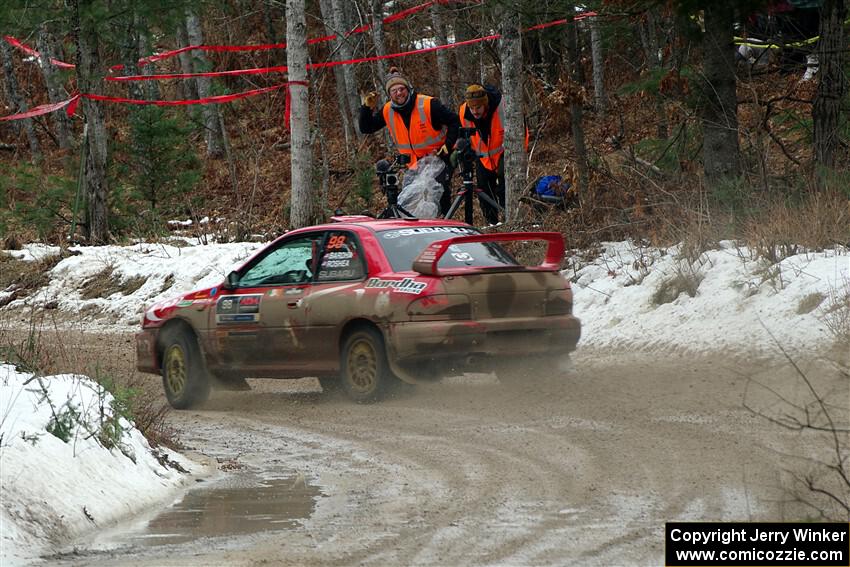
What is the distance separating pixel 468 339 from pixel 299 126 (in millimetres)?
9689

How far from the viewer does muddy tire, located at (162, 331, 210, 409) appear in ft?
37.3

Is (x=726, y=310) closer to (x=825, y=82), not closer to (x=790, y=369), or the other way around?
(x=790, y=369)

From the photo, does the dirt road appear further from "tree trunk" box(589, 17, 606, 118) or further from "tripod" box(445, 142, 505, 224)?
"tree trunk" box(589, 17, 606, 118)

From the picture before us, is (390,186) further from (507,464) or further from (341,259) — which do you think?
(507,464)

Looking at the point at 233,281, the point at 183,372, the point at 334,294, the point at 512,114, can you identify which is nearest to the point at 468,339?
the point at 334,294

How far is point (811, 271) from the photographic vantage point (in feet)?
37.7

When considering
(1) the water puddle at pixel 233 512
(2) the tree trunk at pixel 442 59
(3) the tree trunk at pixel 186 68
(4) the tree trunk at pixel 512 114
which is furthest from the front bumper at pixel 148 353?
(3) the tree trunk at pixel 186 68

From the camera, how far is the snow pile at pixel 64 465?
18.9 feet

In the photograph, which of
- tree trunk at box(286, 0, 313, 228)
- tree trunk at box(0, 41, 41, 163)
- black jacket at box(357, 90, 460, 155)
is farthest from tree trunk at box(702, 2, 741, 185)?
Answer: tree trunk at box(0, 41, 41, 163)

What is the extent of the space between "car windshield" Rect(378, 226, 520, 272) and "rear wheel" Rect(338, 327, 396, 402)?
0.62 meters

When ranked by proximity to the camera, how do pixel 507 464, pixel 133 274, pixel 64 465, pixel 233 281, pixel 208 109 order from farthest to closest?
pixel 208 109 → pixel 133 274 → pixel 233 281 → pixel 507 464 → pixel 64 465

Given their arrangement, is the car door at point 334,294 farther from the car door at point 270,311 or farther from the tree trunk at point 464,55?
the tree trunk at point 464,55

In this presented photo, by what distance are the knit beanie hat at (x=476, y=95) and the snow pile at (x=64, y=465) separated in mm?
9296

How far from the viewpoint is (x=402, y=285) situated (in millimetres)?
10008
